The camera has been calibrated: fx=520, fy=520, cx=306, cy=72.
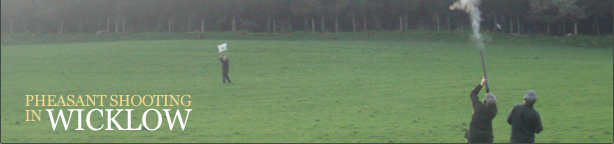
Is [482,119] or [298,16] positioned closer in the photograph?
[482,119]

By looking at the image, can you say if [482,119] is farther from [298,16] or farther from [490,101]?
[298,16]

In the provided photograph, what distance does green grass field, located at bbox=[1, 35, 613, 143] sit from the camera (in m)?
15.3

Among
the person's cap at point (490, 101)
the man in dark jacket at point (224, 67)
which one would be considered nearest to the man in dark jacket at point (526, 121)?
the person's cap at point (490, 101)

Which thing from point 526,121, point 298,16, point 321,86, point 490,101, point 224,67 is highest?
point 298,16

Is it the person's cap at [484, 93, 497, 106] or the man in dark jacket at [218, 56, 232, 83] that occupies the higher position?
the man in dark jacket at [218, 56, 232, 83]

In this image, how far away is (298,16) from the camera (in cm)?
6303

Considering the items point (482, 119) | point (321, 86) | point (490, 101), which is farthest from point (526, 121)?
point (321, 86)

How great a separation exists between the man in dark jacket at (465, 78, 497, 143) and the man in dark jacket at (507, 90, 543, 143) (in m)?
0.36

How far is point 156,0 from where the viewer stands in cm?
6644

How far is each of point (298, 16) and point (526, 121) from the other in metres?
55.0

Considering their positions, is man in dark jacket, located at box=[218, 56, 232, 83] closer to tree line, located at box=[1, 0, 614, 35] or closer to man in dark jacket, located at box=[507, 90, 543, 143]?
man in dark jacket, located at box=[507, 90, 543, 143]

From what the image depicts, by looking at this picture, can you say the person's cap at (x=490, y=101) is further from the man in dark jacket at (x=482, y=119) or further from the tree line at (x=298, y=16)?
the tree line at (x=298, y=16)

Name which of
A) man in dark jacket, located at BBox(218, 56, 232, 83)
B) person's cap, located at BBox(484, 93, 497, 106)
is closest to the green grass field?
man in dark jacket, located at BBox(218, 56, 232, 83)

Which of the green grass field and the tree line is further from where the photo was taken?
the tree line
